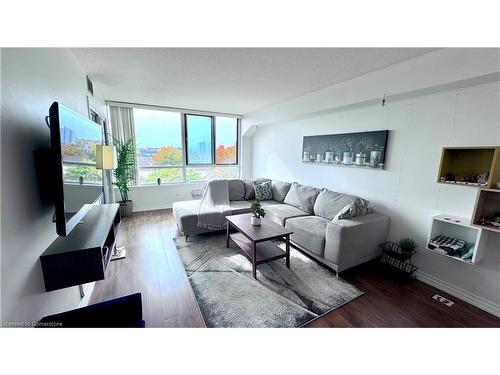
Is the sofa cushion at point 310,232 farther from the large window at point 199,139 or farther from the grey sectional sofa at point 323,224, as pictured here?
the large window at point 199,139


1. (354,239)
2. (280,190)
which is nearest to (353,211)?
(354,239)

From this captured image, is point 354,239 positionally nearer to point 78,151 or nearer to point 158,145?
point 78,151

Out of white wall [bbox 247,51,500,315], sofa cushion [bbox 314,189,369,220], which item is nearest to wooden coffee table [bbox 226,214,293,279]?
sofa cushion [bbox 314,189,369,220]

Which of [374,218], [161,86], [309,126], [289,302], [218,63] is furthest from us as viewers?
[309,126]

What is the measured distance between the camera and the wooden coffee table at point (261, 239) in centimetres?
224

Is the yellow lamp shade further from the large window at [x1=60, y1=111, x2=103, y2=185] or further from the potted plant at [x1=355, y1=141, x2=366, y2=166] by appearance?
the potted plant at [x1=355, y1=141, x2=366, y2=166]

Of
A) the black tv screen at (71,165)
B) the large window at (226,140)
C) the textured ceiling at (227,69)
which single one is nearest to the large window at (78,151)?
the black tv screen at (71,165)

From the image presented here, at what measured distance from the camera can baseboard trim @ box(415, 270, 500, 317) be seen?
1795 mm

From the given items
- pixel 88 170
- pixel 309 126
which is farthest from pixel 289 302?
pixel 309 126

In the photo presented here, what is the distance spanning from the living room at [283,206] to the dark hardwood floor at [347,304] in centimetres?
2

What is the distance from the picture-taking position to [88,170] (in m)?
1.58

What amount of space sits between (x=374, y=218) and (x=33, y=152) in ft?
10.2

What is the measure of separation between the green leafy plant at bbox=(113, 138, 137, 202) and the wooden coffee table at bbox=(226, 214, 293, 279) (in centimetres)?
271
